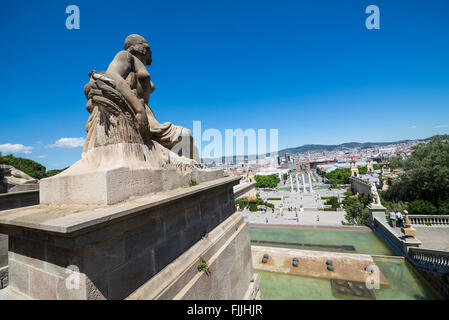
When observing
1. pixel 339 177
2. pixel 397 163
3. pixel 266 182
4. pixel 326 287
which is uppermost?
pixel 397 163

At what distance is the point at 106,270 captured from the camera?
216 cm

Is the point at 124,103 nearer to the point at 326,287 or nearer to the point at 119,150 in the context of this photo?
the point at 119,150

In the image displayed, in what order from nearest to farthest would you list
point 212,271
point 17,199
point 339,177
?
point 212,271
point 17,199
point 339,177

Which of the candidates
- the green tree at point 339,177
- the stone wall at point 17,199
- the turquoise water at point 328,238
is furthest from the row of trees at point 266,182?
the stone wall at point 17,199

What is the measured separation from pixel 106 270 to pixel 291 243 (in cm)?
1158

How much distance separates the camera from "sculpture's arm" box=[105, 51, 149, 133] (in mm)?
3290

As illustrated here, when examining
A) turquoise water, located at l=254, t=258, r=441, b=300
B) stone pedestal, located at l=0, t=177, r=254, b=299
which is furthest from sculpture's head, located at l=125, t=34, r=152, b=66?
turquoise water, located at l=254, t=258, r=441, b=300

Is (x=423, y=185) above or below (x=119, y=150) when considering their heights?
below

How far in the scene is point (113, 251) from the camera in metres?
2.25

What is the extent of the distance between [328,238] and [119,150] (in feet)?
42.2

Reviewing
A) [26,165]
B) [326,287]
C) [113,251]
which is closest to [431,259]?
[326,287]
